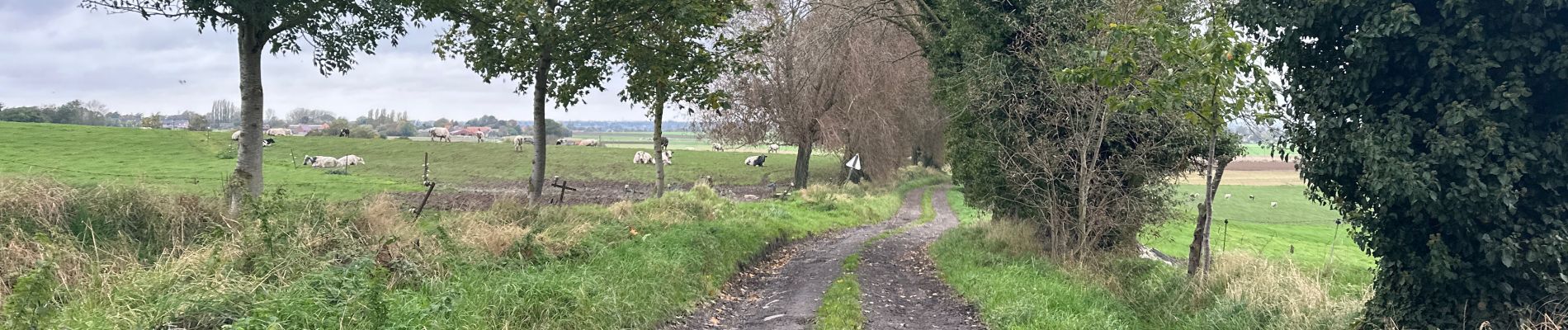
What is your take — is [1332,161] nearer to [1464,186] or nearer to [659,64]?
[1464,186]

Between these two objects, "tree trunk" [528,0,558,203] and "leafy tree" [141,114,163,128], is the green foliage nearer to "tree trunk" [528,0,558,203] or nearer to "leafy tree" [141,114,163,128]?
"tree trunk" [528,0,558,203]

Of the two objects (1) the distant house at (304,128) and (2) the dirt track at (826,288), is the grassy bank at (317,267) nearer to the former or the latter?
(2) the dirt track at (826,288)

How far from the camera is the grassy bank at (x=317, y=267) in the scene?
546cm

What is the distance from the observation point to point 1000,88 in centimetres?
1338

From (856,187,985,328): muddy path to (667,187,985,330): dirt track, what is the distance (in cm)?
1

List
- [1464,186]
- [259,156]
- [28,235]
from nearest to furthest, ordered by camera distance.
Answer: [1464,186] < [28,235] < [259,156]

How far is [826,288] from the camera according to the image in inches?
431

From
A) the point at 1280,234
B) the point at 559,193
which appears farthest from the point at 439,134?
the point at 1280,234

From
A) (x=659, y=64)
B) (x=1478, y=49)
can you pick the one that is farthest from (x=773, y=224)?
(x=1478, y=49)

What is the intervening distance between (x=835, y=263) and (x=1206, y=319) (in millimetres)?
6771

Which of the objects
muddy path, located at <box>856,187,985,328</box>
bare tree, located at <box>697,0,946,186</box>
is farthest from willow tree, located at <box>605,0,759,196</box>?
bare tree, located at <box>697,0,946,186</box>

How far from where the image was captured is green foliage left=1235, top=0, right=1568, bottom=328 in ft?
17.8

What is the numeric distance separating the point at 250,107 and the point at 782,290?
24.1 feet

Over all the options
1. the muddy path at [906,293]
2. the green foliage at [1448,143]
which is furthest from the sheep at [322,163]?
the green foliage at [1448,143]
